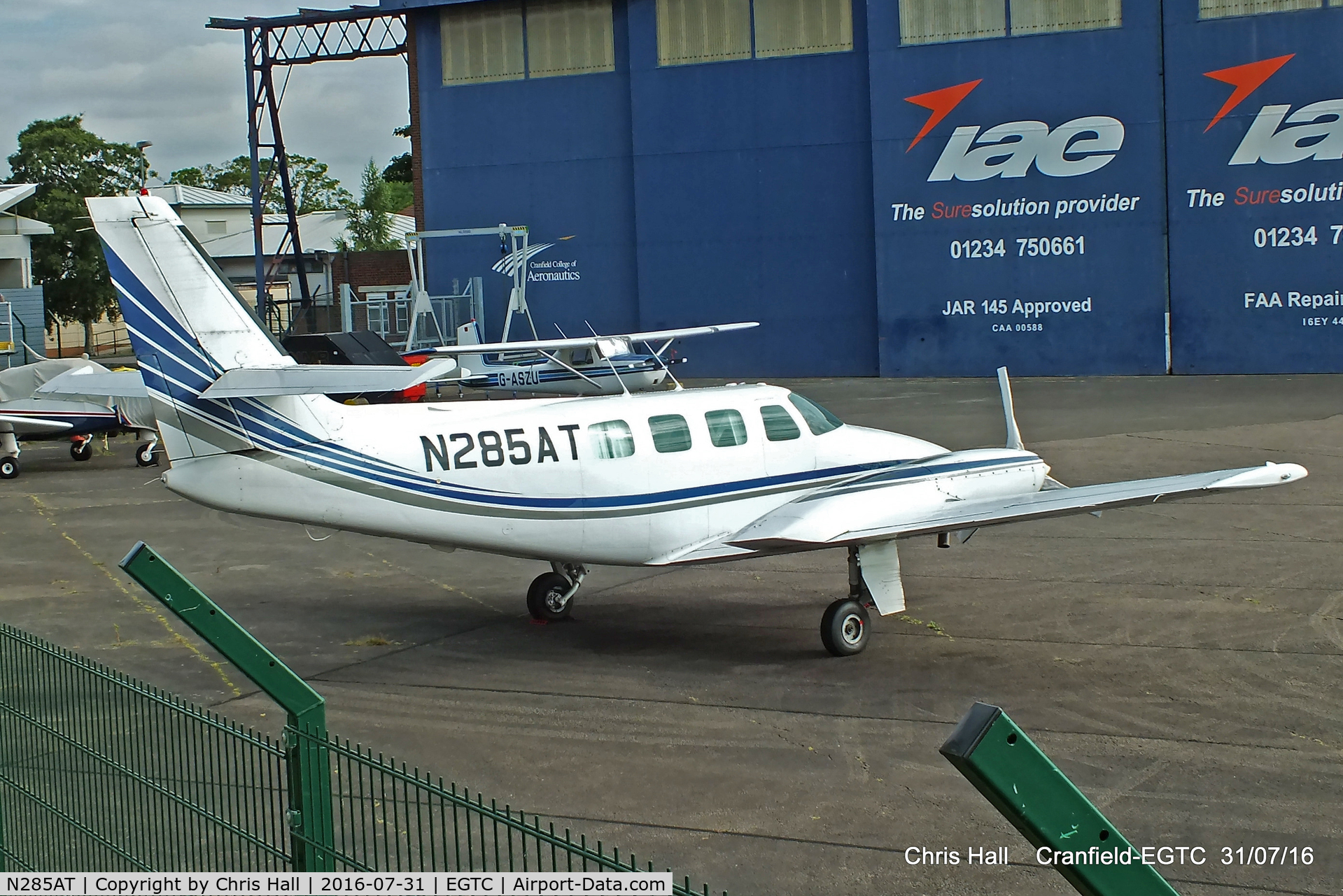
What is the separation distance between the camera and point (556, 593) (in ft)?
45.0

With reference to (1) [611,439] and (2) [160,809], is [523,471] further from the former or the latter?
(2) [160,809]

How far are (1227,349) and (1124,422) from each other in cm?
1302

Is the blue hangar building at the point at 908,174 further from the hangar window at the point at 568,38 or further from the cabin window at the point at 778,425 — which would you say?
the cabin window at the point at 778,425

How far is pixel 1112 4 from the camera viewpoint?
1564 inches

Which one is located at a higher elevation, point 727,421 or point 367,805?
point 727,421

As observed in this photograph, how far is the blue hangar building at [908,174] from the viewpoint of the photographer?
127ft

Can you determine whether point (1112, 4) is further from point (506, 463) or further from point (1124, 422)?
point (506, 463)

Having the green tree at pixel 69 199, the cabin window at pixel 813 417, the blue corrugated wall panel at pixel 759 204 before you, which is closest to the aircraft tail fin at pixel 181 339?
the cabin window at pixel 813 417

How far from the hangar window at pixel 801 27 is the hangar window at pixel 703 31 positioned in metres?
0.50

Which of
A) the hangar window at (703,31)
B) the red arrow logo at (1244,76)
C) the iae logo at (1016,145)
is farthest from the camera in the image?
the hangar window at (703,31)

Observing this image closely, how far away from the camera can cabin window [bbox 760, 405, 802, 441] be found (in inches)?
522

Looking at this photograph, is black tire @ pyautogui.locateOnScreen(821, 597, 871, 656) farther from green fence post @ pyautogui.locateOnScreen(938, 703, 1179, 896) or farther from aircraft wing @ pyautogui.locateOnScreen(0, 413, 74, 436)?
aircraft wing @ pyautogui.locateOnScreen(0, 413, 74, 436)

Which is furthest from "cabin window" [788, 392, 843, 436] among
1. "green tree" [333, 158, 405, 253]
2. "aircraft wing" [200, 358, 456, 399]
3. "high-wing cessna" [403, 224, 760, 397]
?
"green tree" [333, 158, 405, 253]

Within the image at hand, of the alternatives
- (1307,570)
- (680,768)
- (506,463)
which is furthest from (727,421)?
(1307,570)
